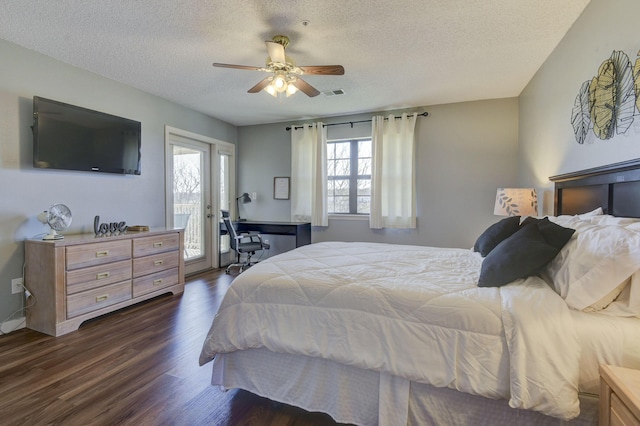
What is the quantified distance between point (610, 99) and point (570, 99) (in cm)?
59

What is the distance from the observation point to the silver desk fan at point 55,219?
8.30 feet

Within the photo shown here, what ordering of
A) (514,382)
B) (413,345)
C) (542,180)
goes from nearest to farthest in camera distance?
(514,382) → (413,345) → (542,180)

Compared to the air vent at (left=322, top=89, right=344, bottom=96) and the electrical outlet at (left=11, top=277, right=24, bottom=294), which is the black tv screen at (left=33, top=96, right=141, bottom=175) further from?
the air vent at (left=322, top=89, right=344, bottom=96)

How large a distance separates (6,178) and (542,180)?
4903 millimetres

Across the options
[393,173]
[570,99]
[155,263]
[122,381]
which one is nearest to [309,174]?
[393,173]

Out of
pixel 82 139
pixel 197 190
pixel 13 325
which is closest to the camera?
pixel 13 325

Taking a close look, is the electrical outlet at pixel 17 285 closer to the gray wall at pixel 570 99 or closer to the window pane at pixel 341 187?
the window pane at pixel 341 187

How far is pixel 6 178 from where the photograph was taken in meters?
2.46

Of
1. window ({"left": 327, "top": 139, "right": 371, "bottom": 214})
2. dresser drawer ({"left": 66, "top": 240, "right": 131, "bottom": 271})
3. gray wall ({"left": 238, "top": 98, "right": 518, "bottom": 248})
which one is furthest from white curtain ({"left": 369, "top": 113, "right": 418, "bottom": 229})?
dresser drawer ({"left": 66, "top": 240, "right": 131, "bottom": 271})

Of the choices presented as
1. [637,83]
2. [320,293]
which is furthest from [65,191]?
[637,83]

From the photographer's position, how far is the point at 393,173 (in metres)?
4.20

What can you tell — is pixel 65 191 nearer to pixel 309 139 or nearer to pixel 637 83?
pixel 309 139

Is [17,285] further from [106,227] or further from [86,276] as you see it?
[106,227]

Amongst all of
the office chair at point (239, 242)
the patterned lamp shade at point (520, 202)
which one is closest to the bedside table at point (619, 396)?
the patterned lamp shade at point (520, 202)
